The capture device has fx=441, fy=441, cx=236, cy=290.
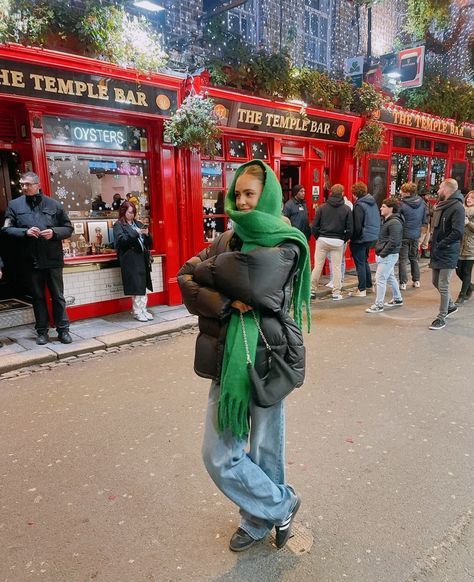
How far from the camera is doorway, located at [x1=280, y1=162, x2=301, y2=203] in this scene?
1048cm

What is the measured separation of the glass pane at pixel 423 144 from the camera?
13.2 meters

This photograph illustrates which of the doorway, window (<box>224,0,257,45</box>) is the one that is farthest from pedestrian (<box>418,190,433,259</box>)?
window (<box>224,0,257,45</box>)

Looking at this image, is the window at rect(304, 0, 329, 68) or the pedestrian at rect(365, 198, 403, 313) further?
the window at rect(304, 0, 329, 68)

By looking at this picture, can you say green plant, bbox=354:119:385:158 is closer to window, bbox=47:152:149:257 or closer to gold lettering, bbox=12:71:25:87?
window, bbox=47:152:149:257

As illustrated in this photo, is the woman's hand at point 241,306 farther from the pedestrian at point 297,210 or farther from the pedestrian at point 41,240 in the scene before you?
the pedestrian at point 297,210

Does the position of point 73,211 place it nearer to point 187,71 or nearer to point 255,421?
point 187,71

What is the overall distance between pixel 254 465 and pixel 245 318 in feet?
2.50

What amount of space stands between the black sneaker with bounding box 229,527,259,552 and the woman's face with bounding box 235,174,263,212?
1.74m

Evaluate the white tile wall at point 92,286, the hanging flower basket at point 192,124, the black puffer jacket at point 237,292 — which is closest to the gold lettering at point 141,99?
the hanging flower basket at point 192,124

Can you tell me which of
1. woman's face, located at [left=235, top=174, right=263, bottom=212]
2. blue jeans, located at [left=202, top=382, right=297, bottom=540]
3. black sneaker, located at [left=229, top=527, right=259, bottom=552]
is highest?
woman's face, located at [left=235, top=174, right=263, bottom=212]

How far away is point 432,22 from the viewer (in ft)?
43.5

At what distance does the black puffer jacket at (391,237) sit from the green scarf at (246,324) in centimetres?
539

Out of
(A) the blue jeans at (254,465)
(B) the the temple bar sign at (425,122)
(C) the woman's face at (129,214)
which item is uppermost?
(B) the the temple bar sign at (425,122)

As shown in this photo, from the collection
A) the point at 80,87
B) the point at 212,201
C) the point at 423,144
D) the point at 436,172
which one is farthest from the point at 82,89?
the point at 436,172
